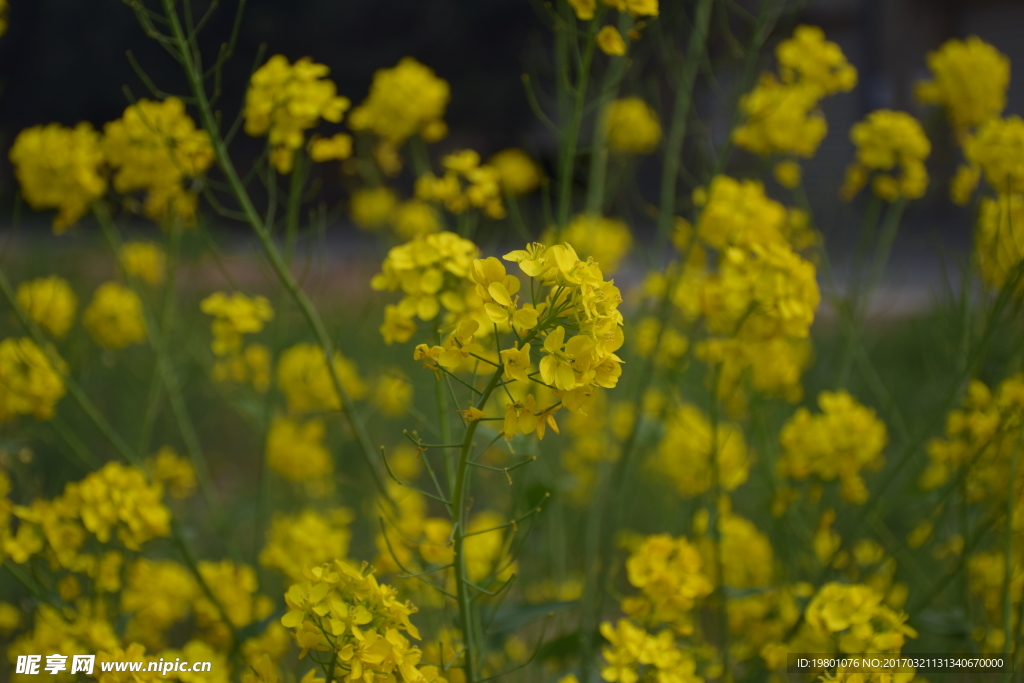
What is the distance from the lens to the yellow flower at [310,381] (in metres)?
2.06

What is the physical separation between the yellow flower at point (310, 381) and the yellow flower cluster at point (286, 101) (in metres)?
0.66

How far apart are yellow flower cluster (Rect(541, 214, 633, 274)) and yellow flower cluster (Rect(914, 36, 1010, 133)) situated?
2.66 feet

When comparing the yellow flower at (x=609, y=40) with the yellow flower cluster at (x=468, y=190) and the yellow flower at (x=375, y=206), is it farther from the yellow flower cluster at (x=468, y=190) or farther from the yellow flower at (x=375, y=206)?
the yellow flower at (x=375, y=206)

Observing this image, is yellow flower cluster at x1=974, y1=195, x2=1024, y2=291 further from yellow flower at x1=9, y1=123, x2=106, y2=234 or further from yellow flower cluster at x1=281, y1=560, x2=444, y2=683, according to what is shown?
yellow flower at x1=9, y1=123, x2=106, y2=234

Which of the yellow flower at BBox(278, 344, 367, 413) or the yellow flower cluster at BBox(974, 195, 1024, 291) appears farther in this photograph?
the yellow flower at BBox(278, 344, 367, 413)

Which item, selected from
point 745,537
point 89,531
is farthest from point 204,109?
point 745,537

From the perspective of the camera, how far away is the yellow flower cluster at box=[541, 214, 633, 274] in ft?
6.57

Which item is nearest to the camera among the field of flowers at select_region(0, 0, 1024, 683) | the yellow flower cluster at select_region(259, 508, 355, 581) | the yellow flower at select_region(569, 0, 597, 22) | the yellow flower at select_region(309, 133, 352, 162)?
the field of flowers at select_region(0, 0, 1024, 683)

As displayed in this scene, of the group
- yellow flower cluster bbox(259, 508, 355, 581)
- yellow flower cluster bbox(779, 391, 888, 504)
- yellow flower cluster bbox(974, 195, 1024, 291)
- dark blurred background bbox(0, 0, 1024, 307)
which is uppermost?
dark blurred background bbox(0, 0, 1024, 307)

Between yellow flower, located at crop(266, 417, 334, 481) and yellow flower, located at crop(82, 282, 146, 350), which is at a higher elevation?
yellow flower, located at crop(82, 282, 146, 350)

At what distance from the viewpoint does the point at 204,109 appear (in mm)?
1224

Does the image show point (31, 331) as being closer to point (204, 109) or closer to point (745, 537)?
point (204, 109)

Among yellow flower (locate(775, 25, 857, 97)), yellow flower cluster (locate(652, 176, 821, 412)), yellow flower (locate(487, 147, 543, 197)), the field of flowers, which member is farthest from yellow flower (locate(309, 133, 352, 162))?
yellow flower (locate(487, 147, 543, 197))

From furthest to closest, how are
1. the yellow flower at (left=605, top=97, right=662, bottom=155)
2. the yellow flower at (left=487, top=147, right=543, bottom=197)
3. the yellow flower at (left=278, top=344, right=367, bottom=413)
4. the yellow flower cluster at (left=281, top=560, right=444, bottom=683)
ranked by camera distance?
the yellow flower at (left=487, top=147, right=543, bottom=197) < the yellow flower at (left=605, top=97, right=662, bottom=155) < the yellow flower at (left=278, top=344, right=367, bottom=413) < the yellow flower cluster at (left=281, top=560, right=444, bottom=683)
